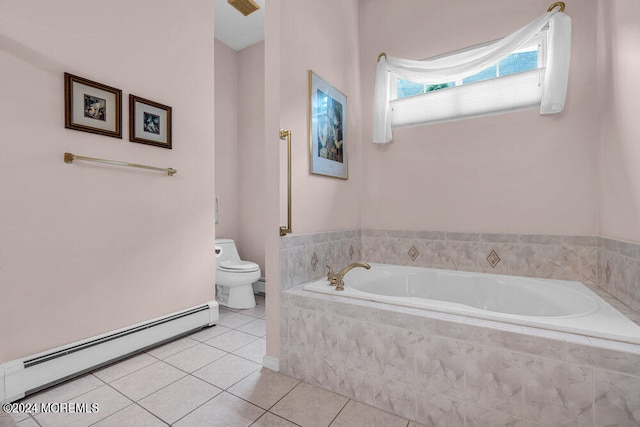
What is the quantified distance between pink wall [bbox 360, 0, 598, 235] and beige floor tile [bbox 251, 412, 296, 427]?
5.32ft

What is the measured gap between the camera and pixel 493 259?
2047mm

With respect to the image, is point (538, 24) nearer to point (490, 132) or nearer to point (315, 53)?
point (490, 132)

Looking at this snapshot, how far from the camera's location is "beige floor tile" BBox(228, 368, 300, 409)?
1.47 meters

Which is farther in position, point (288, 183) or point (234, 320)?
point (234, 320)

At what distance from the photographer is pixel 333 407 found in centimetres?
141

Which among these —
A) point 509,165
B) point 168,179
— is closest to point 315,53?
point 168,179

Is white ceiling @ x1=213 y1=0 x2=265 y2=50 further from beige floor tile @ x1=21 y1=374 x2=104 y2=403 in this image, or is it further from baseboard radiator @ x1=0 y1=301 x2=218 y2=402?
Result: beige floor tile @ x1=21 y1=374 x2=104 y2=403

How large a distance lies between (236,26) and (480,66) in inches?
99.8

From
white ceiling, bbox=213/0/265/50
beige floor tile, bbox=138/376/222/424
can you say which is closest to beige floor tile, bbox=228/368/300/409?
beige floor tile, bbox=138/376/222/424

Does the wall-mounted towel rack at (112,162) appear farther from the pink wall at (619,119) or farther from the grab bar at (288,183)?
the pink wall at (619,119)

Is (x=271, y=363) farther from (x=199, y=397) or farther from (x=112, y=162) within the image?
(x=112, y=162)

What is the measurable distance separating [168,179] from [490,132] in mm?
2393

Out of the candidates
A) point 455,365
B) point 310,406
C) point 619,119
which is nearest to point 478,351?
point 455,365

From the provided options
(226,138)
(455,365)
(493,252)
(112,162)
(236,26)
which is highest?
(236,26)
